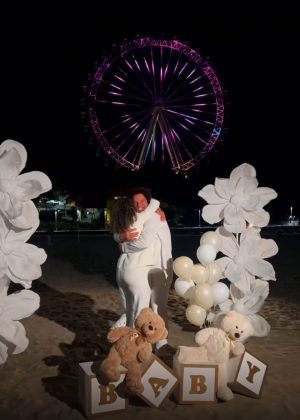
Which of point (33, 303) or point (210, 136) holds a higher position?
point (210, 136)

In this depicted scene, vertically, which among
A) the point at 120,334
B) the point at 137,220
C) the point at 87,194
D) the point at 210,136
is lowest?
the point at 87,194

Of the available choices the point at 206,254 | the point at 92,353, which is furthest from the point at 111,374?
the point at 92,353

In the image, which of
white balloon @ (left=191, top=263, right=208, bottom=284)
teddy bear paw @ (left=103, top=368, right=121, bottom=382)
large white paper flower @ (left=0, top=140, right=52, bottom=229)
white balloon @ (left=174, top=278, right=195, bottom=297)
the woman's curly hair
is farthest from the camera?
white balloon @ (left=174, top=278, right=195, bottom=297)

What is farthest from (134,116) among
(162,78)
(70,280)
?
(70,280)

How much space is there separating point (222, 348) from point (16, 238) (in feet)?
6.33

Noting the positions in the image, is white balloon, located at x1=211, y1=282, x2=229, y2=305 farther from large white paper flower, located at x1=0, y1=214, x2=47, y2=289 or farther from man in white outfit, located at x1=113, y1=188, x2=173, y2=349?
large white paper flower, located at x1=0, y1=214, x2=47, y2=289

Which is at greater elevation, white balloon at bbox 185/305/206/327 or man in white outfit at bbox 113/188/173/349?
man in white outfit at bbox 113/188/173/349

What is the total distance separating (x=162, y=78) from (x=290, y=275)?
634cm

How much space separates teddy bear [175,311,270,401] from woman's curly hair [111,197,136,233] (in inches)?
52.7

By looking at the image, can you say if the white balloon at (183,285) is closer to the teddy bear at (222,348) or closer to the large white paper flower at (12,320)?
the teddy bear at (222,348)

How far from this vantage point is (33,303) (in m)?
4.15

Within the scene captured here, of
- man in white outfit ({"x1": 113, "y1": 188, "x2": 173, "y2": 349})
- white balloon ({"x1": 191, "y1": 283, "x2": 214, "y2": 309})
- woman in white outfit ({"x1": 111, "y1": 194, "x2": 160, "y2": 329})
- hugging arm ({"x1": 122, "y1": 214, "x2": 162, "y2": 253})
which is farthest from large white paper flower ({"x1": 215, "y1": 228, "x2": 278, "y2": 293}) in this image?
woman in white outfit ({"x1": 111, "y1": 194, "x2": 160, "y2": 329})

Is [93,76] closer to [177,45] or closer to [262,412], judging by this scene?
[177,45]

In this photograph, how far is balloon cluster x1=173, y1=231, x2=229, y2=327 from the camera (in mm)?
5102
